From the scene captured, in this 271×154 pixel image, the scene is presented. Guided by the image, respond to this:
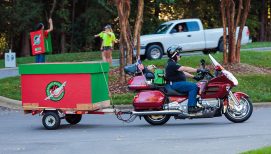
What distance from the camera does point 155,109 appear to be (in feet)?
44.0

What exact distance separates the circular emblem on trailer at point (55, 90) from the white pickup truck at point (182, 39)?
15348 mm

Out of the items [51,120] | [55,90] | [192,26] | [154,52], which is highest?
[192,26]

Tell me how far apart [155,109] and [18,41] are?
35650 mm

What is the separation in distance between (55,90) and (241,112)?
12.9 feet

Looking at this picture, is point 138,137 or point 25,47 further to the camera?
point 25,47

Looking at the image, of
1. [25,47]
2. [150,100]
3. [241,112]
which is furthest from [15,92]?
[25,47]

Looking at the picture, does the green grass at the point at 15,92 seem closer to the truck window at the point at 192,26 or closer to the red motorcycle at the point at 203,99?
the red motorcycle at the point at 203,99

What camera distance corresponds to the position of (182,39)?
98.3 ft

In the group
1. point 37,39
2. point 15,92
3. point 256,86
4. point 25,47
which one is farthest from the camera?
point 25,47

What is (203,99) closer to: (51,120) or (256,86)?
(51,120)

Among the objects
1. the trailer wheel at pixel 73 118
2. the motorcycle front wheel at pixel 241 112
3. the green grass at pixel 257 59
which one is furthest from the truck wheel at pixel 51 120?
the green grass at pixel 257 59

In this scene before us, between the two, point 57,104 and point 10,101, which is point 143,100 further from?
point 10,101

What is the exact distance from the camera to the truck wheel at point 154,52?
95.0 feet

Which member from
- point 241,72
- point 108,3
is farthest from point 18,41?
point 241,72
